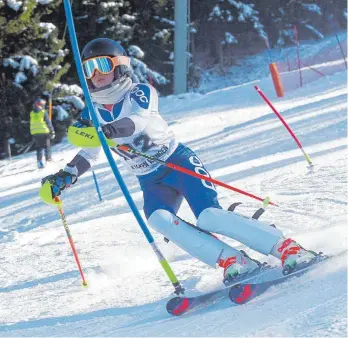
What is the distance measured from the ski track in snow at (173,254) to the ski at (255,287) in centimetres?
5

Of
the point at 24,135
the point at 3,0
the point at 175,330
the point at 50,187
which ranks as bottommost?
the point at 24,135

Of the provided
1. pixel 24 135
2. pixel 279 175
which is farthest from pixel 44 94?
pixel 279 175

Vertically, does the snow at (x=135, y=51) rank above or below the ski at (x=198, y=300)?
below

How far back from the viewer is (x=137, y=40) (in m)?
24.8

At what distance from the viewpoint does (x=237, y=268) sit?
3854 millimetres

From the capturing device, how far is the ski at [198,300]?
147 inches

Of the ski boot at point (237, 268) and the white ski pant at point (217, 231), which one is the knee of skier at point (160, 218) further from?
the ski boot at point (237, 268)

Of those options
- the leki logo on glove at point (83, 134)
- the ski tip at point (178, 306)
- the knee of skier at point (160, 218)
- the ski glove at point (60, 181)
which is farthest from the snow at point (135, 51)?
the ski tip at point (178, 306)

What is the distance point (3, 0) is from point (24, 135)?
3.71m

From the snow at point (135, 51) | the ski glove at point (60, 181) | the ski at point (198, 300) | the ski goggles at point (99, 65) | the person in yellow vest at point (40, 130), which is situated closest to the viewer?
the ski at point (198, 300)

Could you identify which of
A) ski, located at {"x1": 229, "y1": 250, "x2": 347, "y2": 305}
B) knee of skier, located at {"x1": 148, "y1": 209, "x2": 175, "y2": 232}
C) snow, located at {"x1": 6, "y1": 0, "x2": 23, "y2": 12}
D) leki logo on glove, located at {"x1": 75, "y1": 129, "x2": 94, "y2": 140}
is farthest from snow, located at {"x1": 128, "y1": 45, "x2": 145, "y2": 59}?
ski, located at {"x1": 229, "y1": 250, "x2": 347, "y2": 305}

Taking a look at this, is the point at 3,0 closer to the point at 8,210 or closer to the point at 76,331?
the point at 8,210

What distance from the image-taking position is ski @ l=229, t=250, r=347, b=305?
3.62 meters

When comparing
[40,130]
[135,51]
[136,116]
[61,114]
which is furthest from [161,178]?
[135,51]
